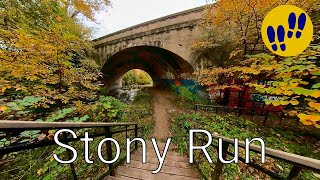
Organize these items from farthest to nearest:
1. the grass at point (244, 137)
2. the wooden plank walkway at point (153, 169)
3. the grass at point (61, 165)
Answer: the grass at point (244, 137) → the wooden plank walkway at point (153, 169) → the grass at point (61, 165)

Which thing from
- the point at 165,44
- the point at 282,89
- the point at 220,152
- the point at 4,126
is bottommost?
the point at 220,152

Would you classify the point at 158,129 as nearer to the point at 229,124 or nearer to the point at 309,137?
the point at 229,124

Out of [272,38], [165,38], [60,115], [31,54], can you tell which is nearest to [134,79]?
[165,38]

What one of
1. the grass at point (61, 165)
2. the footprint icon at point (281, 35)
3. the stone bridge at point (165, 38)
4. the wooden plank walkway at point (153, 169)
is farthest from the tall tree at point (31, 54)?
the stone bridge at point (165, 38)

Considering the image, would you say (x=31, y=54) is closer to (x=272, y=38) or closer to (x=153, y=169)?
(x=153, y=169)

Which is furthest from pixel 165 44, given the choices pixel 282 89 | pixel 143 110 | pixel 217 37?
pixel 282 89

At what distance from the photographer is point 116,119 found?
7.62m

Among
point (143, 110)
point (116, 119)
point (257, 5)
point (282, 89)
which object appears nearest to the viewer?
Answer: point (282, 89)

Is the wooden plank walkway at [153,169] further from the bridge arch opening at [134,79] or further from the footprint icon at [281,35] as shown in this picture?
the bridge arch opening at [134,79]

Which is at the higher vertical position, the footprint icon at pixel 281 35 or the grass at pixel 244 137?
the footprint icon at pixel 281 35

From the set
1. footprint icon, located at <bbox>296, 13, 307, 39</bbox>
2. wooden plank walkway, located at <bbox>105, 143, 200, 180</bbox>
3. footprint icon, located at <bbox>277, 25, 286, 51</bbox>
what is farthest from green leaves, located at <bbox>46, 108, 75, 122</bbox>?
footprint icon, located at <bbox>296, 13, 307, 39</bbox>

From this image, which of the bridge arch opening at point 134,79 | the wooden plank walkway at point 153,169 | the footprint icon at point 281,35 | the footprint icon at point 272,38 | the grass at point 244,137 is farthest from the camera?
the bridge arch opening at point 134,79

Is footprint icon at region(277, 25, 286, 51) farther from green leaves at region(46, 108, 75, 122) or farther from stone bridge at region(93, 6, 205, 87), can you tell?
stone bridge at region(93, 6, 205, 87)

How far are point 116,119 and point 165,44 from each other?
537 centimetres
